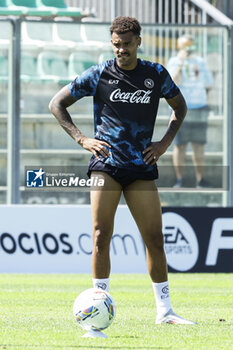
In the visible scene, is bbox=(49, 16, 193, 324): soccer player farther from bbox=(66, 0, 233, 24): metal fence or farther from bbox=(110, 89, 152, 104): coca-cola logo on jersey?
bbox=(66, 0, 233, 24): metal fence

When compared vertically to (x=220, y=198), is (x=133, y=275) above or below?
below

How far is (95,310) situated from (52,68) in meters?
6.84

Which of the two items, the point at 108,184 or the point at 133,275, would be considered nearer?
the point at 108,184

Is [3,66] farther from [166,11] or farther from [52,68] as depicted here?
[166,11]

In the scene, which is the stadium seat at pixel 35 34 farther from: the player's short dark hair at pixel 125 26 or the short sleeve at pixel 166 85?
the player's short dark hair at pixel 125 26

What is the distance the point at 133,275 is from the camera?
37.4 feet

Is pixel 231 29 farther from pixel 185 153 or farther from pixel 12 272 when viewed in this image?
pixel 12 272

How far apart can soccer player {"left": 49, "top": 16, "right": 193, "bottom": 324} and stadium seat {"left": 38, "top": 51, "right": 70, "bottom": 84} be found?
5577 millimetres

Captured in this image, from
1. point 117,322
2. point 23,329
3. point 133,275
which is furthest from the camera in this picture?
point 133,275

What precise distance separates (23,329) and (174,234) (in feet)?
18.0

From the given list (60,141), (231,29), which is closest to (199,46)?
(231,29)

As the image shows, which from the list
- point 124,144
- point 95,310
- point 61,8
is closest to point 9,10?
point 61,8

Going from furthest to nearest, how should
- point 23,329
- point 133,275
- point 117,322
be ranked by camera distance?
point 133,275 < point 117,322 < point 23,329

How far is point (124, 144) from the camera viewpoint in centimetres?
627
